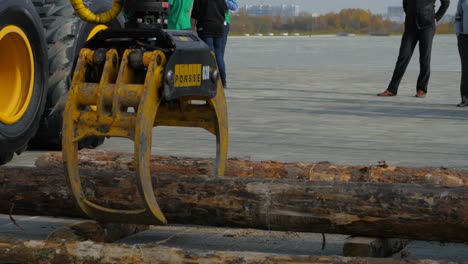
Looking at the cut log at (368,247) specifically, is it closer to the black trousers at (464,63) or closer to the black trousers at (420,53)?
the black trousers at (464,63)

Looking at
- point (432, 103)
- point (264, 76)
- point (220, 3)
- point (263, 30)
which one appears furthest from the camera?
point (263, 30)

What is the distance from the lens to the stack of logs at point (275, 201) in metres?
6.27

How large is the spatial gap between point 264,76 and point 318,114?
24.9 ft

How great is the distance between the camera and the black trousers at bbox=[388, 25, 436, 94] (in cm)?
1720

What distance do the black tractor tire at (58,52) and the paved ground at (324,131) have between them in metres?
0.29

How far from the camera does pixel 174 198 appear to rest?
6680 mm

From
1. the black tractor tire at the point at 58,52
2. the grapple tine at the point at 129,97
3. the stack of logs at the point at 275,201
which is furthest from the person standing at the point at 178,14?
the grapple tine at the point at 129,97

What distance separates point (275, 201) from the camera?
21.3 ft

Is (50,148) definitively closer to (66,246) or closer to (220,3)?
(66,246)

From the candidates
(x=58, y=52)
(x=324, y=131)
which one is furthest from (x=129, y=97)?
(x=324, y=131)

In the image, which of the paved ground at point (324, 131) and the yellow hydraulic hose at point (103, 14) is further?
the paved ground at point (324, 131)

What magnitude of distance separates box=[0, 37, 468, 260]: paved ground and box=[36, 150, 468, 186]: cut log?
0.47m

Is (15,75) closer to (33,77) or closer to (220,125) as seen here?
(33,77)

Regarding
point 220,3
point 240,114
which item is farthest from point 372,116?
point 220,3
